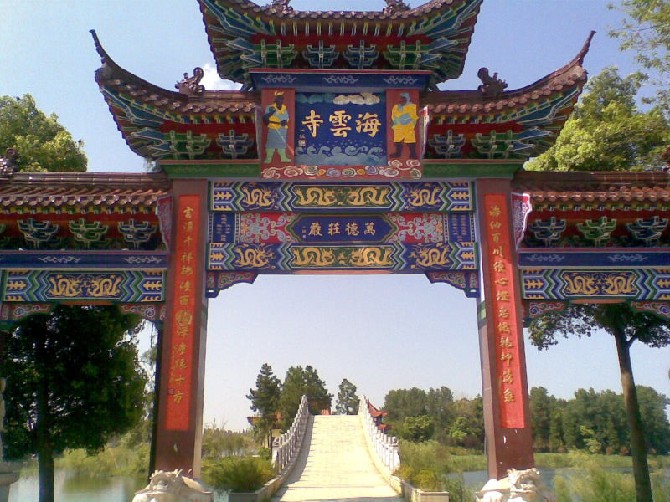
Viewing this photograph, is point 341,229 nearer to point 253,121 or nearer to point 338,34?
point 253,121

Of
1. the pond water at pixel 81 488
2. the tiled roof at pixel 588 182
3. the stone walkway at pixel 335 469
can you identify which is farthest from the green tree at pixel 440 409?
the tiled roof at pixel 588 182

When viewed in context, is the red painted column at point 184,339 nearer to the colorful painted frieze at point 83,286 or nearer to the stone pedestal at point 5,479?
the colorful painted frieze at point 83,286

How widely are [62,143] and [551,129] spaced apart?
1103 cm

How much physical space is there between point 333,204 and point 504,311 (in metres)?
2.51

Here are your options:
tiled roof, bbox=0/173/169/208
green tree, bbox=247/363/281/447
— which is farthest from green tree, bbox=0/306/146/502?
green tree, bbox=247/363/281/447

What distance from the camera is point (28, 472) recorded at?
84.4 ft

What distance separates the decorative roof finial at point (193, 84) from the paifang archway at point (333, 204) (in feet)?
1.02

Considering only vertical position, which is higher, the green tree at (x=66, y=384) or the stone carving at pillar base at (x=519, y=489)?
the green tree at (x=66, y=384)

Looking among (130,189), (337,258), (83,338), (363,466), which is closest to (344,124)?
(337,258)

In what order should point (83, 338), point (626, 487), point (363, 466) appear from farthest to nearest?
1. point (363, 466)
2. point (626, 487)
3. point (83, 338)

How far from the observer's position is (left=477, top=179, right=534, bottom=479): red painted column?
22.7 feet

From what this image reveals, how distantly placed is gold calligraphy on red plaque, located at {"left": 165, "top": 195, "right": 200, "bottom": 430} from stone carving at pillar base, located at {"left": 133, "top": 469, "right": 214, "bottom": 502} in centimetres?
67

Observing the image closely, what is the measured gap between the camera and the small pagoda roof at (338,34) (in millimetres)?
8039

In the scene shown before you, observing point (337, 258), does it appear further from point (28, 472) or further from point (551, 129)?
point (28, 472)
